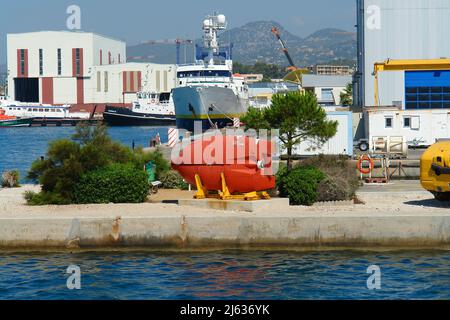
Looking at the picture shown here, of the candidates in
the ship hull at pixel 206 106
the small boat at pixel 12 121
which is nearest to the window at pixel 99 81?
the small boat at pixel 12 121

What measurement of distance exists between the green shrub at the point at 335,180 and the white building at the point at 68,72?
493 feet

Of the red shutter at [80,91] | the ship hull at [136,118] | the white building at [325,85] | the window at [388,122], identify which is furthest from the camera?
the red shutter at [80,91]

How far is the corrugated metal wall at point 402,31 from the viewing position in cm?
6594

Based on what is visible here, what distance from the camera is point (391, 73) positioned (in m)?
60.8

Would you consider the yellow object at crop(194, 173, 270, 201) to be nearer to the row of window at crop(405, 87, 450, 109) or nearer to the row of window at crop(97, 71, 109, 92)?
the row of window at crop(405, 87, 450, 109)

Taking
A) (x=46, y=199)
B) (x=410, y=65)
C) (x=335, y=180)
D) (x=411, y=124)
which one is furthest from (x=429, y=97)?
(x=46, y=199)

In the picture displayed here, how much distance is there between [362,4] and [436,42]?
19.8 ft

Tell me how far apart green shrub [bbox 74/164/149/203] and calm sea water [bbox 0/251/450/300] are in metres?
3.51

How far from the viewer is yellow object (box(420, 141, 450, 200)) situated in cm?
2383

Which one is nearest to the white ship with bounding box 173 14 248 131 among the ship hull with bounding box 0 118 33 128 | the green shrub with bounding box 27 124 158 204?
the ship hull with bounding box 0 118 33 128

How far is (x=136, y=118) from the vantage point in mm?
154625

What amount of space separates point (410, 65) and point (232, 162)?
37942mm

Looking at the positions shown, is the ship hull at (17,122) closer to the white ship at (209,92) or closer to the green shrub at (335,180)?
the white ship at (209,92)

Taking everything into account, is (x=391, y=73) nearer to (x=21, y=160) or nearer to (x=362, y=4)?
(x=362, y=4)
